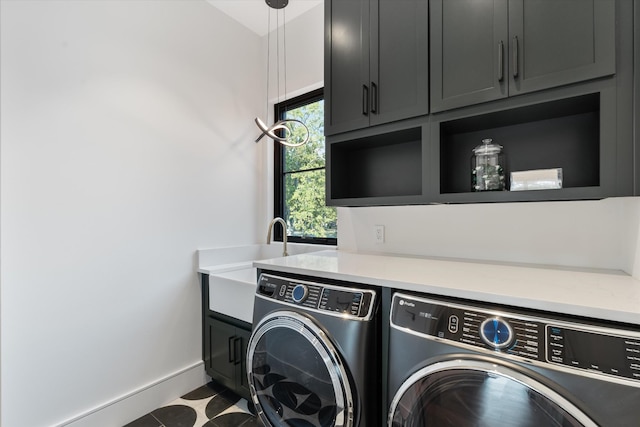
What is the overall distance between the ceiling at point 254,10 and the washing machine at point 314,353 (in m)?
2.21

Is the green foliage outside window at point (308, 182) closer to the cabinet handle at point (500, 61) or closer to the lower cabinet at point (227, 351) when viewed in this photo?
the lower cabinet at point (227, 351)

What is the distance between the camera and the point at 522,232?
1.37 m

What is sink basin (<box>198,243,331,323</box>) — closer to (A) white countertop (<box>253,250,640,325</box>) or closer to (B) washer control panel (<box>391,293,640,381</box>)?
(A) white countertop (<box>253,250,640,325</box>)

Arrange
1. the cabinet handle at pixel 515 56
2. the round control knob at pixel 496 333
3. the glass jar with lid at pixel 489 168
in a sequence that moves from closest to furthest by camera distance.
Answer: the round control knob at pixel 496 333 → the cabinet handle at pixel 515 56 → the glass jar with lid at pixel 489 168

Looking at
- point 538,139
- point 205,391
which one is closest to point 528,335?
point 538,139

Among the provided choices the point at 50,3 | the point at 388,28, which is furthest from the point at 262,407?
the point at 50,3

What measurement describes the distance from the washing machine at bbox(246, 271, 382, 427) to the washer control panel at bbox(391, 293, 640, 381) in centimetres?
18

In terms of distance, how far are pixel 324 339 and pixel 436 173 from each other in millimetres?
902

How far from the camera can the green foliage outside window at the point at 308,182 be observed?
2494 millimetres

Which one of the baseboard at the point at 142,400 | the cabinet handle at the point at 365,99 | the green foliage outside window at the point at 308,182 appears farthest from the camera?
the green foliage outside window at the point at 308,182

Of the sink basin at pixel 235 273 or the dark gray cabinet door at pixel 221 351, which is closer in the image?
the sink basin at pixel 235 273

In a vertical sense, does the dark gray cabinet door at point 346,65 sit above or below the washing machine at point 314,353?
above

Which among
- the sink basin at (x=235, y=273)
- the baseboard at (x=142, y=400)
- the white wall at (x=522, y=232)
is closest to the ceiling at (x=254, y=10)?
the white wall at (x=522, y=232)

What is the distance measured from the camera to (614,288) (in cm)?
90
